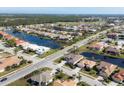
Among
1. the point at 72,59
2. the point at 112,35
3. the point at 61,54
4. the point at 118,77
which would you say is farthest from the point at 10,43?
the point at 112,35

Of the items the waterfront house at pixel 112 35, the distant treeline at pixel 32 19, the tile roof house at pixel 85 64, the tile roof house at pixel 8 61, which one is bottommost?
the tile roof house at pixel 85 64

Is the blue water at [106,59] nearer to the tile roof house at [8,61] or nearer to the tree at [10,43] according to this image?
the tile roof house at [8,61]

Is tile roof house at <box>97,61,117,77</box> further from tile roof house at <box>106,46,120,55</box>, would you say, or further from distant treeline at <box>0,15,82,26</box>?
distant treeline at <box>0,15,82,26</box>

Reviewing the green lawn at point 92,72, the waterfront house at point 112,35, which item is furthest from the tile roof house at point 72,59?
the waterfront house at point 112,35

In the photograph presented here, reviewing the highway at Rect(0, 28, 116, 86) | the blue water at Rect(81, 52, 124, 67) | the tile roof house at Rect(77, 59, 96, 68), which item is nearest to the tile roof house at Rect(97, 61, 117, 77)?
the tile roof house at Rect(77, 59, 96, 68)

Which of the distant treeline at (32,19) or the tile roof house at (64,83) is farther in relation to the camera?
the distant treeline at (32,19)
